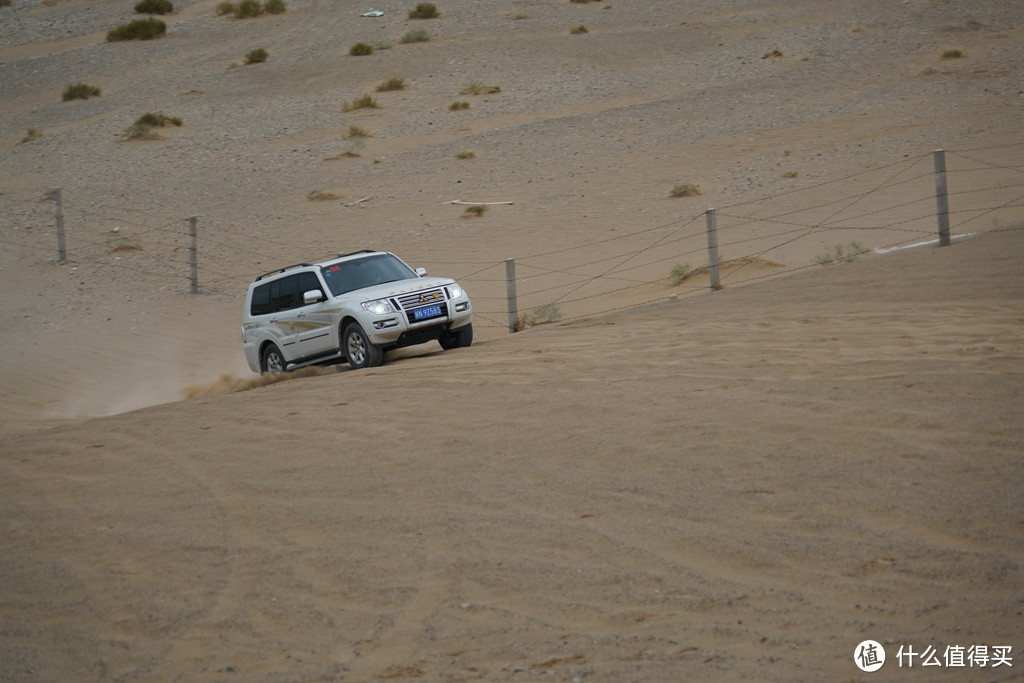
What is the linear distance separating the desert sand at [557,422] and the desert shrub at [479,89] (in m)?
7.21

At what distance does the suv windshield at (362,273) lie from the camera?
1348 cm

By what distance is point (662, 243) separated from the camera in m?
21.9

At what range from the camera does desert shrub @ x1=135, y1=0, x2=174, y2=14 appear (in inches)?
2362

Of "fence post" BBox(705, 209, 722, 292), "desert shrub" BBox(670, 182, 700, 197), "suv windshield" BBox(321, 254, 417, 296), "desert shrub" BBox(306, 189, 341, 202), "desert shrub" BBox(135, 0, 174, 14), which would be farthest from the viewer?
"desert shrub" BBox(135, 0, 174, 14)

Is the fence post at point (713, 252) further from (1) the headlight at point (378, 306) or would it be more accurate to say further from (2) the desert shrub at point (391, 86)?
(2) the desert shrub at point (391, 86)

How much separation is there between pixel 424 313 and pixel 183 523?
21.4 feet

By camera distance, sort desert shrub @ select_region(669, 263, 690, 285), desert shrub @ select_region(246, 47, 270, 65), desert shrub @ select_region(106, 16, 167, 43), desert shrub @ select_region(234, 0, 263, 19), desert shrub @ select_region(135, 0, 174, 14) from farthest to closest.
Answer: desert shrub @ select_region(135, 0, 174, 14)
desert shrub @ select_region(234, 0, 263, 19)
desert shrub @ select_region(106, 16, 167, 43)
desert shrub @ select_region(246, 47, 270, 65)
desert shrub @ select_region(669, 263, 690, 285)

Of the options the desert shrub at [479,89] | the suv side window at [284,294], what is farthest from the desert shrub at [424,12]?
the suv side window at [284,294]

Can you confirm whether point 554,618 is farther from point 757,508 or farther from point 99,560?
point 99,560

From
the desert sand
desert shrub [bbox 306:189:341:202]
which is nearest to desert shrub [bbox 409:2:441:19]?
the desert sand

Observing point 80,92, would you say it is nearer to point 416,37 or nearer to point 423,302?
point 416,37

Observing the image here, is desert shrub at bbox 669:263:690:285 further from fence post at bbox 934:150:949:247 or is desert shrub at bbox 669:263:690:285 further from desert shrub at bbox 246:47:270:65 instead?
desert shrub at bbox 246:47:270:65

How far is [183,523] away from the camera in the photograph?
6.62 m

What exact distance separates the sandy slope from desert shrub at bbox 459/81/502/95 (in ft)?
97.0
